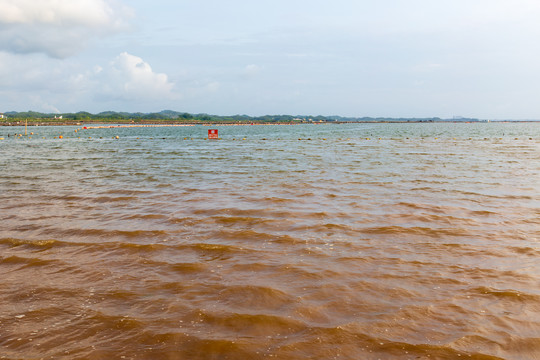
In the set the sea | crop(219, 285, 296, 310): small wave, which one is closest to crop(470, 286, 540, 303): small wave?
the sea

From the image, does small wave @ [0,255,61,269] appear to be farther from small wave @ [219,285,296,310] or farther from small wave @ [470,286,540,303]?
small wave @ [470,286,540,303]

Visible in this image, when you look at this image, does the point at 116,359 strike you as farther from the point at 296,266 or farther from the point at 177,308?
the point at 296,266

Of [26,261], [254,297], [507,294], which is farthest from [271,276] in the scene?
[26,261]

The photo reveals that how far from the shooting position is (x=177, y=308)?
5230 mm

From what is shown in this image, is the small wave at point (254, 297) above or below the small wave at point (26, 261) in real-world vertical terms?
above

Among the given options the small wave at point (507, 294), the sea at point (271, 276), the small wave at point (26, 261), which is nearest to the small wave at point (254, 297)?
the sea at point (271, 276)

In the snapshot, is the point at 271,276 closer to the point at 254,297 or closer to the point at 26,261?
the point at 254,297

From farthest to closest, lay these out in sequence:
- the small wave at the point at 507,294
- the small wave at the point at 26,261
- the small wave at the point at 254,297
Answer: the small wave at the point at 26,261 < the small wave at the point at 507,294 < the small wave at the point at 254,297

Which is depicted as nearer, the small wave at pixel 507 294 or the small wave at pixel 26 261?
the small wave at pixel 507 294

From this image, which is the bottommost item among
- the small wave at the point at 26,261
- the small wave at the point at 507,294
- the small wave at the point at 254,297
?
the small wave at the point at 26,261

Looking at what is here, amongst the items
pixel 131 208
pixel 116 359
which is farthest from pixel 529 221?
pixel 131 208

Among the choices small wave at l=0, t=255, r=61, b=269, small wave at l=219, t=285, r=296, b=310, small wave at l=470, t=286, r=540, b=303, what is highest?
small wave at l=470, t=286, r=540, b=303

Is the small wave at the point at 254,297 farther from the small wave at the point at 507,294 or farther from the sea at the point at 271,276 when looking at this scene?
the small wave at the point at 507,294

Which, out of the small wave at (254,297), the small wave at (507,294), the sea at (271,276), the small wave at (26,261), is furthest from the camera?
the small wave at (26,261)
